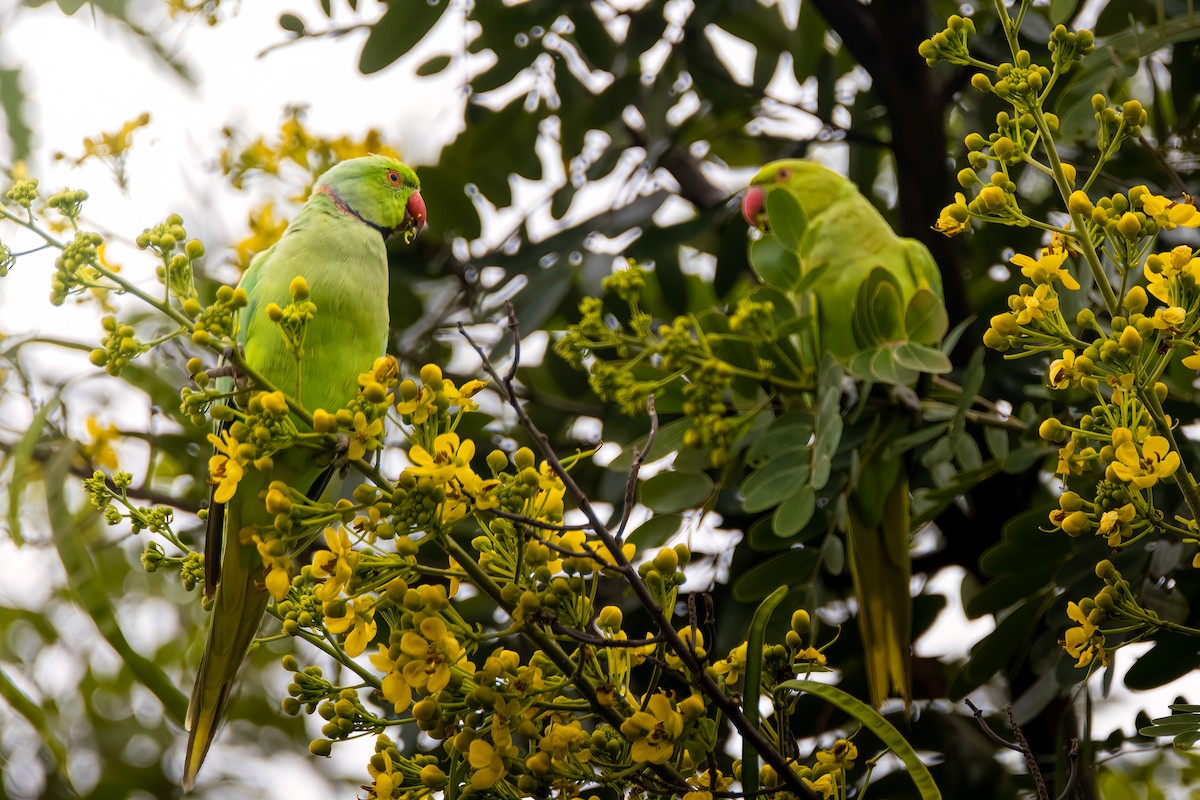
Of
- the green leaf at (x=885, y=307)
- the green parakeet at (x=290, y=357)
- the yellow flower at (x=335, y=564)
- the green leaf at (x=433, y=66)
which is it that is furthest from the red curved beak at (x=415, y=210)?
the yellow flower at (x=335, y=564)

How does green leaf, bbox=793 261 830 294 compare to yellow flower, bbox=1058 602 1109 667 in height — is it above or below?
above

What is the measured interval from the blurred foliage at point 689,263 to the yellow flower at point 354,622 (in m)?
0.81

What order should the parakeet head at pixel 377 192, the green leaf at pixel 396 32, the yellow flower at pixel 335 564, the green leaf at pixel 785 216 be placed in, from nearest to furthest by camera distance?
the yellow flower at pixel 335 564 < the green leaf at pixel 785 216 < the parakeet head at pixel 377 192 < the green leaf at pixel 396 32

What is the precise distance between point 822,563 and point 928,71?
3.86ft

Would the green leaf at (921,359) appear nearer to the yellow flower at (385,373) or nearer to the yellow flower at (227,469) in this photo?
the yellow flower at (385,373)

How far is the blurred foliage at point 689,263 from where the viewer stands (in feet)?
6.12

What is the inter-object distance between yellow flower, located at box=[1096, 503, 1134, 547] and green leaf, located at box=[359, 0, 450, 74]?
178cm

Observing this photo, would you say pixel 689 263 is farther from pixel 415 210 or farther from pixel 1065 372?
pixel 1065 372

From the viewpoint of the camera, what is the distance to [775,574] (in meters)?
1.76

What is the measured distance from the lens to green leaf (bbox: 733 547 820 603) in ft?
5.75

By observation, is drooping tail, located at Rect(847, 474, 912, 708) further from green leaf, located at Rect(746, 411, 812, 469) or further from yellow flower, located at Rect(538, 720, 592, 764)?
yellow flower, located at Rect(538, 720, 592, 764)

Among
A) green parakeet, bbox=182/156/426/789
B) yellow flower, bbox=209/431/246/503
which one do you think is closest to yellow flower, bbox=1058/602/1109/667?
yellow flower, bbox=209/431/246/503

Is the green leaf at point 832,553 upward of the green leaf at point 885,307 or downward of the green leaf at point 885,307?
downward

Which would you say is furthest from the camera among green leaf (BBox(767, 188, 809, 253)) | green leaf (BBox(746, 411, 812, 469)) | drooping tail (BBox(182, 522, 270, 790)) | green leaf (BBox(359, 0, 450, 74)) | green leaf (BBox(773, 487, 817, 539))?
green leaf (BBox(359, 0, 450, 74))
